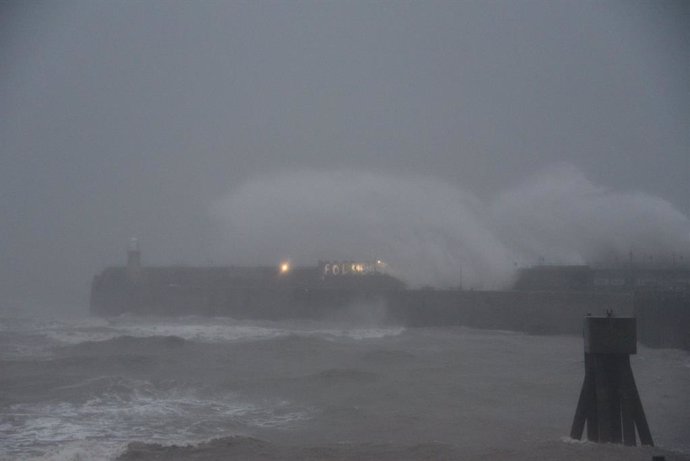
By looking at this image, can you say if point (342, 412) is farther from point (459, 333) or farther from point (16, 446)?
point (459, 333)

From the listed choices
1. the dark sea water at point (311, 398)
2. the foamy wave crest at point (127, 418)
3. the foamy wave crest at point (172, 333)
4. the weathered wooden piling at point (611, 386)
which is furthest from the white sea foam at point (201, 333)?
the weathered wooden piling at point (611, 386)

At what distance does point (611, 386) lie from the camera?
8.43 metres

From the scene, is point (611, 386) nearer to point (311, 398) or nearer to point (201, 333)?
point (311, 398)

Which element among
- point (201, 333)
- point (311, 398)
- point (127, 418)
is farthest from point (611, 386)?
point (201, 333)

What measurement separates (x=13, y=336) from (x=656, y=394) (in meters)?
20.0

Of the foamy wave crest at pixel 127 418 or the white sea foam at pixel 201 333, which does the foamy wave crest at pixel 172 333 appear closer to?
the white sea foam at pixel 201 333

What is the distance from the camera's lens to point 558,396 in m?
12.6

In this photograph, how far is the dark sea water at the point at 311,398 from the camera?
8.80 meters

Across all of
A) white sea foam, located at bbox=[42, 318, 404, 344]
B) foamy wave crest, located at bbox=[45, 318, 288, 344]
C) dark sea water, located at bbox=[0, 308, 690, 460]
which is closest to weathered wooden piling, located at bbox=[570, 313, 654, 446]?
dark sea water, located at bbox=[0, 308, 690, 460]

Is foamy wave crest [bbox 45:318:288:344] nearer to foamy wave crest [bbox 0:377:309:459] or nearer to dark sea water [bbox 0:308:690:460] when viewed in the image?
dark sea water [bbox 0:308:690:460]

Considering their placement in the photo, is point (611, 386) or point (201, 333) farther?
point (201, 333)

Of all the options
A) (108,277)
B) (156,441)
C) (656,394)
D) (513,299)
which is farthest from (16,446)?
(108,277)

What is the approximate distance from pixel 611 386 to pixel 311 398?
5.57 meters

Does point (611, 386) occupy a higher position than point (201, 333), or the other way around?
point (611, 386)
